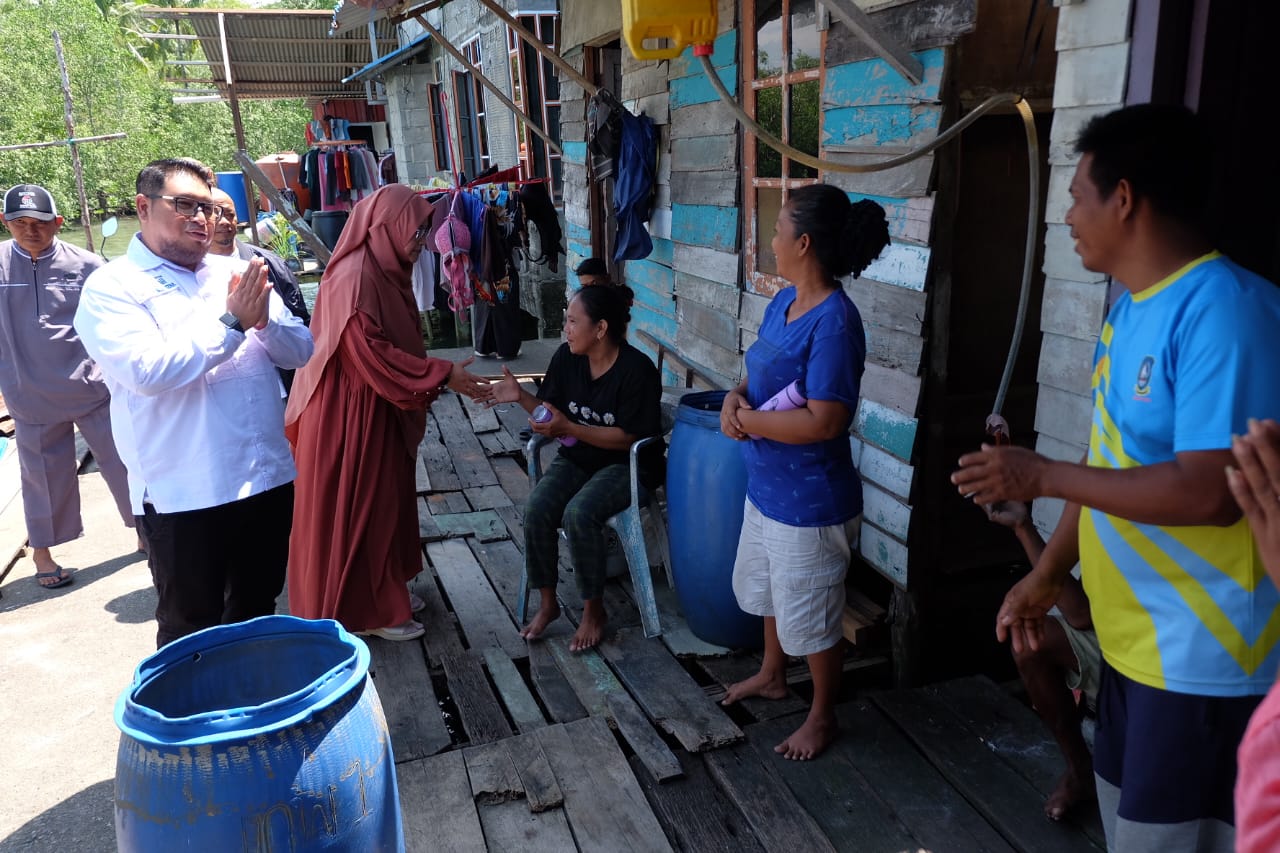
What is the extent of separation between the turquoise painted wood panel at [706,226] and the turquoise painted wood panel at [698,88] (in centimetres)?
50

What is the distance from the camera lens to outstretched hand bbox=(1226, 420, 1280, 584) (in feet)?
3.54

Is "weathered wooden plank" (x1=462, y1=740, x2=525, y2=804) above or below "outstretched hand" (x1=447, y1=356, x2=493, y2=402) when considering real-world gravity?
below

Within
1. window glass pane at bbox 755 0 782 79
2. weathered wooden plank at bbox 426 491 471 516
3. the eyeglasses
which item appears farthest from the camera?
weathered wooden plank at bbox 426 491 471 516

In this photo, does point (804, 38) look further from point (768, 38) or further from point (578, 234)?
point (578, 234)

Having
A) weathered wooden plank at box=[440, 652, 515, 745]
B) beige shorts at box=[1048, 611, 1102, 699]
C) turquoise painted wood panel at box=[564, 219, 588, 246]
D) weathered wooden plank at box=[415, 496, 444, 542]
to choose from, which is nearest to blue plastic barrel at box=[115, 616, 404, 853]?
weathered wooden plank at box=[440, 652, 515, 745]

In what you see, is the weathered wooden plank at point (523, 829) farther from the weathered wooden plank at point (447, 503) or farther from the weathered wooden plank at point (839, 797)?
the weathered wooden plank at point (447, 503)

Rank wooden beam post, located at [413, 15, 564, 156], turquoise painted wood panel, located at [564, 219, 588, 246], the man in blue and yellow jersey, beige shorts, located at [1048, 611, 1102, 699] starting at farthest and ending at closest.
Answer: turquoise painted wood panel, located at [564, 219, 588, 246] < wooden beam post, located at [413, 15, 564, 156] < beige shorts, located at [1048, 611, 1102, 699] < the man in blue and yellow jersey

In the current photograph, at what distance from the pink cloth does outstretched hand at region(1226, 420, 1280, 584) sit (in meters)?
0.25

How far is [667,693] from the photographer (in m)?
3.09

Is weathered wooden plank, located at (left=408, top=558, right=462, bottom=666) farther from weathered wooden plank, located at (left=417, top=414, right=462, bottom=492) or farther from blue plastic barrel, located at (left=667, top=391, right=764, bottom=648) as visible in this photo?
weathered wooden plank, located at (left=417, top=414, right=462, bottom=492)

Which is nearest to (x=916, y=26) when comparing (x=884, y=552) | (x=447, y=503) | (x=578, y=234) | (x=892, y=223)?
(x=892, y=223)

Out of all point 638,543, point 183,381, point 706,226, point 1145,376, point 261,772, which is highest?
point 706,226

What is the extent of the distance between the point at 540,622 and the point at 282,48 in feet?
39.5

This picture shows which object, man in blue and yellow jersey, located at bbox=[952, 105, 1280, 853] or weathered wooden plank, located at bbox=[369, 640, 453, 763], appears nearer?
man in blue and yellow jersey, located at bbox=[952, 105, 1280, 853]
